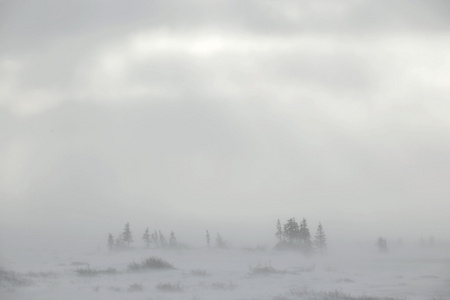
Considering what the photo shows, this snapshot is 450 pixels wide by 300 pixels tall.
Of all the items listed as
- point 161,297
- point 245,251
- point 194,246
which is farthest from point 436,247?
point 161,297

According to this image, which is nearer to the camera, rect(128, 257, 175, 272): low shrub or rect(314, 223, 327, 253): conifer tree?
rect(128, 257, 175, 272): low shrub

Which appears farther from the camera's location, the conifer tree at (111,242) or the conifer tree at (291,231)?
the conifer tree at (111,242)

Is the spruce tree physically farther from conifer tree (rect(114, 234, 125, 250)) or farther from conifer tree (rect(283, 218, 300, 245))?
conifer tree (rect(114, 234, 125, 250))

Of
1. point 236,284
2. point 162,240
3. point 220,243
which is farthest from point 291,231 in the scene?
point 236,284

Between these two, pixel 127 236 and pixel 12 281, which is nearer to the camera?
pixel 12 281

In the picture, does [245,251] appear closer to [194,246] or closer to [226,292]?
[194,246]

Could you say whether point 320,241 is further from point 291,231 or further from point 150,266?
point 150,266

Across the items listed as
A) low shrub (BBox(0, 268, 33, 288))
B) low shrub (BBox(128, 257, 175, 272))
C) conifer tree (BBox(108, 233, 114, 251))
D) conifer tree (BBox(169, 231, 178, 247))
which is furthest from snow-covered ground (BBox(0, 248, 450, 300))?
conifer tree (BBox(169, 231, 178, 247))

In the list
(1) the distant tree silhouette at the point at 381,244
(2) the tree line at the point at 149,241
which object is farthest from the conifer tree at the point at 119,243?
(1) the distant tree silhouette at the point at 381,244

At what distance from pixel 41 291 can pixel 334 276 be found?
20723mm

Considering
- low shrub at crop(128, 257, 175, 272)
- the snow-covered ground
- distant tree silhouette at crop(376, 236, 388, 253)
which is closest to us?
the snow-covered ground

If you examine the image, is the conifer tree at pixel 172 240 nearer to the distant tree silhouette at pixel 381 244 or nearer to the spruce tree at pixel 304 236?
the spruce tree at pixel 304 236

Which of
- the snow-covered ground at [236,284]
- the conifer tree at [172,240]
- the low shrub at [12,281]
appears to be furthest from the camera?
the conifer tree at [172,240]

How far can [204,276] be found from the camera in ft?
109
